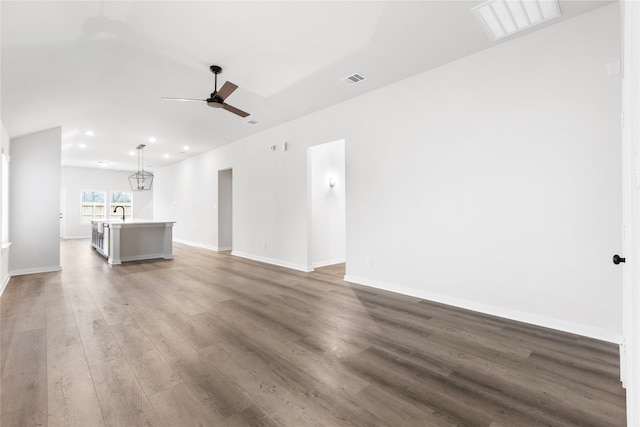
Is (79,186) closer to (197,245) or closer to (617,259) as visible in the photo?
(197,245)

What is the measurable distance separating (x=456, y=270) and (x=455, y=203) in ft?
2.55

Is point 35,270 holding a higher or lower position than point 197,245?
lower

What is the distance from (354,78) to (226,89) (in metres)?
1.62

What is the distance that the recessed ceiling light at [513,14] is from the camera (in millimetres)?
2395

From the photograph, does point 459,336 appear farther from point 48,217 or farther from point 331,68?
point 48,217

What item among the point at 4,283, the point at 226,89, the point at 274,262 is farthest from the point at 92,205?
the point at 226,89

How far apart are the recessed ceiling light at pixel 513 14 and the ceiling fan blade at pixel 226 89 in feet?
7.89

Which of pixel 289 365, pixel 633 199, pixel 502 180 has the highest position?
pixel 502 180

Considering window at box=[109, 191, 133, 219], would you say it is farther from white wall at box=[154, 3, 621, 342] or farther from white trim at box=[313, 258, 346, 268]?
white wall at box=[154, 3, 621, 342]

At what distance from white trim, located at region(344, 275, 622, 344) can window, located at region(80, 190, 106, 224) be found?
12291 millimetres

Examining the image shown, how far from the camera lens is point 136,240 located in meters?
6.46

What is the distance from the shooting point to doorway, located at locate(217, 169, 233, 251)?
309 inches

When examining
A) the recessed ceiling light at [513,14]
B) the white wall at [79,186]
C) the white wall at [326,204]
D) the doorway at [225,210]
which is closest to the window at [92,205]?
the white wall at [79,186]

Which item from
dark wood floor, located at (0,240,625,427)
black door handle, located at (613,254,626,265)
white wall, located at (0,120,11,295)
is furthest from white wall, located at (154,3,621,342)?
white wall, located at (0,120,11,295)
